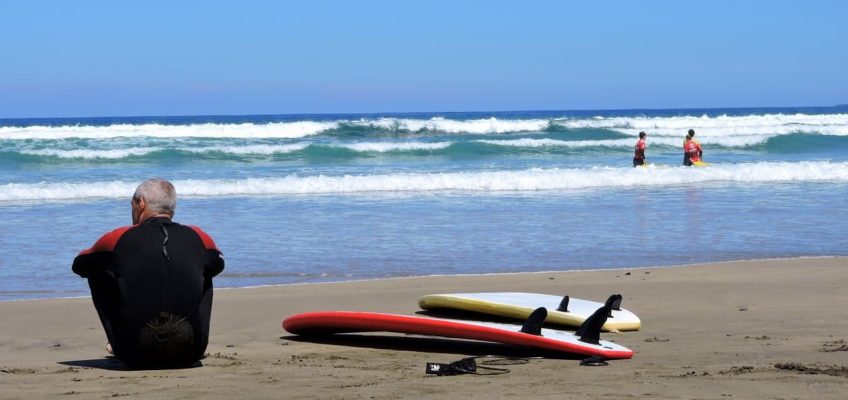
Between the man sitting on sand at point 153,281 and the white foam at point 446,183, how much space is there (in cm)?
1306

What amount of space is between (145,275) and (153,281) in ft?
0.14

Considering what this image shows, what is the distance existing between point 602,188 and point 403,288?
36.8 feet

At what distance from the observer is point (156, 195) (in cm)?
479

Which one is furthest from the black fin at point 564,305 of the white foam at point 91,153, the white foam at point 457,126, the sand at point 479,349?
the white foam at point 457,126

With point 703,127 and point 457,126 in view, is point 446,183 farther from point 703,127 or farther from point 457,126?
point 703,127

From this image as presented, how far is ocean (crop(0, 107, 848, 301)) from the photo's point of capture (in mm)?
9836

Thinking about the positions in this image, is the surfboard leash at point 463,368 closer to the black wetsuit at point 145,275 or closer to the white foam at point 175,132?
the black wetsuit at point 145,275

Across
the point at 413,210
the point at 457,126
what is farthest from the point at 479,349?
the point at 457,126

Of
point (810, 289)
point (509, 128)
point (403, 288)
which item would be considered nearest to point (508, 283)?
point (403, 288)

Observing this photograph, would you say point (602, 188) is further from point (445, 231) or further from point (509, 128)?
point (509, 128)

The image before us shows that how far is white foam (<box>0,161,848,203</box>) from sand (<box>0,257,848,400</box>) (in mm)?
10177

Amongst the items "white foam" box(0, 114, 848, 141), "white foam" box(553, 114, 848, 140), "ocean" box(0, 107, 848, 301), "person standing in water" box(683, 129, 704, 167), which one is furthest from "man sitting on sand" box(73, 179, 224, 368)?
"white foam" box(553, 114, 848, 140)

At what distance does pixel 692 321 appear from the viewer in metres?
6.44

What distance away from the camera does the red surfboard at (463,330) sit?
5.24 m
